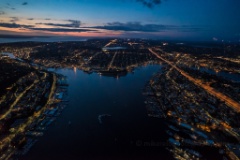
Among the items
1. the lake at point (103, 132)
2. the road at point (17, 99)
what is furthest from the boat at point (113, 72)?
the lake at point (103, 132)

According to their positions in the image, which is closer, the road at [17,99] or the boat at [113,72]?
the road at [17,99]

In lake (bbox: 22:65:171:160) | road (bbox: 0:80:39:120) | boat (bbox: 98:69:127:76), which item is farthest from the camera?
boat (bbox: 98:69:127:76)

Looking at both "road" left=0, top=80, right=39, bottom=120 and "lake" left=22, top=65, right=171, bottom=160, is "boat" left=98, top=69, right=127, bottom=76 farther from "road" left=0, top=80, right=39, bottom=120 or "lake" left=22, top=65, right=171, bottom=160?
"lake" left=22, top=65, right=171, bottom=160

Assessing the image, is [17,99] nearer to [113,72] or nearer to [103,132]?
[103,132]

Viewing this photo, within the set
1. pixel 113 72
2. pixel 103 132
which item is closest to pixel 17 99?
pixel 103 132

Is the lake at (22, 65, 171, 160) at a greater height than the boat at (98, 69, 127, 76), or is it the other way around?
the boat at (98, 69, 127, 76)

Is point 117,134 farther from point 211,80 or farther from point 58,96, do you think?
point 211,80

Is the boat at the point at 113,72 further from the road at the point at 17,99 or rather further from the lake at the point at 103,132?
the lake at the point at 103,132

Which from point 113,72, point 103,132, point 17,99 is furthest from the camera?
point 113,72

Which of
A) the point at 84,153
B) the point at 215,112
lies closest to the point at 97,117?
the point at 84,153

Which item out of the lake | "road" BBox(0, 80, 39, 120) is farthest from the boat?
the lake

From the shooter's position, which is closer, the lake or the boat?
the lake
